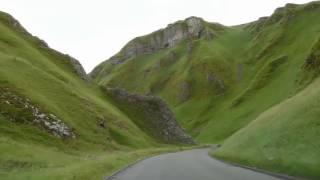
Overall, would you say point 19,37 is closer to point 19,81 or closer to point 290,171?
point 19,81

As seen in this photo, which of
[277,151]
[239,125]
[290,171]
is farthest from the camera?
[239,125]

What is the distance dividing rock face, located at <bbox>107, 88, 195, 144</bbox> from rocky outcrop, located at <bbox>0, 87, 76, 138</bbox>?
5595cm

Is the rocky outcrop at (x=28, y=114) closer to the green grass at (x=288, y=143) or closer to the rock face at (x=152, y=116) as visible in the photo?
the green grass at (x=288, y=143)

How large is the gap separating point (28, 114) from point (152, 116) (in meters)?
67.3

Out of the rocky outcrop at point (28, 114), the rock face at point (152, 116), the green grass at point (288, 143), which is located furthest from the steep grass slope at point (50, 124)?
the rock face at point (152, 116)

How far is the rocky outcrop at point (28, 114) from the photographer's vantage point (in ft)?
247

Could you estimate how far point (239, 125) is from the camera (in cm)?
17750

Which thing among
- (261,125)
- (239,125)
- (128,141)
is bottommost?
(239,125)

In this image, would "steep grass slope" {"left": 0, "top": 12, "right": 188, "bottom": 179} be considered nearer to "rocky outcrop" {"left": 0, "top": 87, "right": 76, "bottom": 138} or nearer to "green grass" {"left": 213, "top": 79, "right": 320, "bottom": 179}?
"rocky outcrop" {"left": 0, "top": 87, "right": 76, "bottom": 138}

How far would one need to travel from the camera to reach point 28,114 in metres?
77.1

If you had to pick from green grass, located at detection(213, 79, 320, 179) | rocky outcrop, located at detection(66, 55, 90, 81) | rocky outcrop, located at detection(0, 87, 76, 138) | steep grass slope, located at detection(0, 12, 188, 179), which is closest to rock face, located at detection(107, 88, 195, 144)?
rocky outcrop, located at detection(66, 55, 90, 81)

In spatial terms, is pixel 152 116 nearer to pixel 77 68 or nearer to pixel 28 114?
pixel 77 68

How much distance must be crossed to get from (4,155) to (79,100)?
50938 mm

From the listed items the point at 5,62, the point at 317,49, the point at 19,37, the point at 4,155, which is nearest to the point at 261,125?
the point at 4,155
